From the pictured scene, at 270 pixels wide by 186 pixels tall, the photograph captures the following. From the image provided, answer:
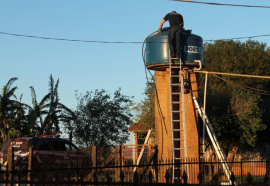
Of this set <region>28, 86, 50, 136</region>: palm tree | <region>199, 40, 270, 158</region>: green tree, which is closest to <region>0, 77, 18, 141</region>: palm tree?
<region>28, 86, 50, 136</region>: palm tree

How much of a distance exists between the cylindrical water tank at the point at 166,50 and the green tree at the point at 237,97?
2.10 m

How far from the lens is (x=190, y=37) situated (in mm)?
14375

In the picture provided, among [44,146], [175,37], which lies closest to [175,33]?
[175,37]

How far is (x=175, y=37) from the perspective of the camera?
13.9 meters

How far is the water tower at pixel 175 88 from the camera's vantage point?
1426cm

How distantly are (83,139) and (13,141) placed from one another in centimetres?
540

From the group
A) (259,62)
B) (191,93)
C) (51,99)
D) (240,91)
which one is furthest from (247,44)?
(191,93)

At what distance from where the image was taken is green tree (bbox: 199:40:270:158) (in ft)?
69.9

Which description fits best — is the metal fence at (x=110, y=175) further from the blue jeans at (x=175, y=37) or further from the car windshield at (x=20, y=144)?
the blue jeans at (x=175, y=37)

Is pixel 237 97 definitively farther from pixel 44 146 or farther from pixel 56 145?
pixel 44 146

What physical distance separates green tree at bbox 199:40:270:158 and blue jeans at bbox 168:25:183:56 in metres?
2.91

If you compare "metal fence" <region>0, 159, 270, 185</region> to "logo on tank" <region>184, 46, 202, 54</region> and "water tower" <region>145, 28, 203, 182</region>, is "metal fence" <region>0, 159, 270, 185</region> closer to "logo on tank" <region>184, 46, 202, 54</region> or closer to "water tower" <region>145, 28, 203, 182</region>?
"water tower" <region>145, 28, 203, 182</region>

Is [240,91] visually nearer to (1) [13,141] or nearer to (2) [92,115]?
(2) [92,115]

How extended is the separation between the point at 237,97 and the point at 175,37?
31.1ft
